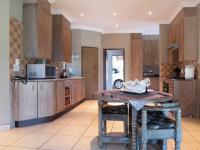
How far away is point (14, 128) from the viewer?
4.39 metres

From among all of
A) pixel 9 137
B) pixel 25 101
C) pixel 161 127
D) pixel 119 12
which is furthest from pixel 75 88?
pixel 161 127

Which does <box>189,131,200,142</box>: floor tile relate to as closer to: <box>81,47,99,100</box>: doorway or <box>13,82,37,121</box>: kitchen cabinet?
<box>13,82,37,121</box>: kitchen cabinet

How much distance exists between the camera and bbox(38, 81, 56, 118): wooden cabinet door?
4.76 meters

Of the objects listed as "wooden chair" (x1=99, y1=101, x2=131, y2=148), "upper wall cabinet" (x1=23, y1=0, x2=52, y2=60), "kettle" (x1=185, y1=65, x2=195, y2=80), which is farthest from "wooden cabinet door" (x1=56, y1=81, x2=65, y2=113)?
"kettle" (x1=185, y1=65, x2=195, y2=80)

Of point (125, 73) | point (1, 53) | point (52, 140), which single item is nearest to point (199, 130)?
point (52, 140)

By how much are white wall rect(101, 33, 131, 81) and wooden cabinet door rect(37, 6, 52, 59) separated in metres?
4.35

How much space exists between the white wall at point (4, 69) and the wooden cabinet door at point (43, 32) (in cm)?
85

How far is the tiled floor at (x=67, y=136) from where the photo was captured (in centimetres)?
333

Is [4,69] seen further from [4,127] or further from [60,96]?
[60,96]

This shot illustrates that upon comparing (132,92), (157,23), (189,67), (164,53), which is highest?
(157,23)

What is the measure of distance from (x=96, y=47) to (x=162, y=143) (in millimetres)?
6539

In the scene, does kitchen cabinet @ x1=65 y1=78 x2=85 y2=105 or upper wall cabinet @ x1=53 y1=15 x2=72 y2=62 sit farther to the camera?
upper wall cabinet @ x1=53 y1=15 x2=72 y2=62

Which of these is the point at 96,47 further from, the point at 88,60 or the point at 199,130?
the point at 199,130

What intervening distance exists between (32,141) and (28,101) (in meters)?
1.16
